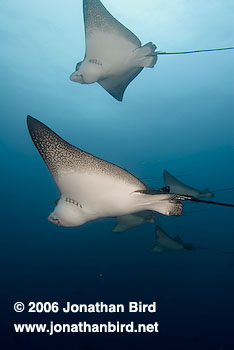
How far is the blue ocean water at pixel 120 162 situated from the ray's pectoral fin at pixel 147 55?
8573 mm

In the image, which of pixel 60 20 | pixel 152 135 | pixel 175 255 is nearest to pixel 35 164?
pixel 152 135

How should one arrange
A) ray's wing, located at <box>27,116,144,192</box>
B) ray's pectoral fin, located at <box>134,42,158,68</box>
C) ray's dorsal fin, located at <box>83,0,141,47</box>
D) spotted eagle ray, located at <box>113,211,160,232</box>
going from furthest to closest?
spotted eagle ray, located at <box>113,211,160,232</box> → ray's pectoral fin, located at <box>134,42,158,68</box> → ray's dorsal fin, located at <box>83,0,141,47</box> → ray's wing, located at <box>27,116,144,192</box>

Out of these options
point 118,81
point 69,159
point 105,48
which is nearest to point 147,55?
point 105,48

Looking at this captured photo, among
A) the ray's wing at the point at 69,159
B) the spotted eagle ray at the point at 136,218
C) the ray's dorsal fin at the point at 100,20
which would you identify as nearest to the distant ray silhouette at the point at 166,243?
the spotted eagle ray at the point at 136,218

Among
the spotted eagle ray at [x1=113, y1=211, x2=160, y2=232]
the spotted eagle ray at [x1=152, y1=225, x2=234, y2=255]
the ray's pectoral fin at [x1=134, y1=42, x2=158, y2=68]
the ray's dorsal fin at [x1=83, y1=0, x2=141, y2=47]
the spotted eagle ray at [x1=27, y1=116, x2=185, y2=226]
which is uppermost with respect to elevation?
the ray's dorsal fin at [x1=83, y1=0, x2=141, y2=47]

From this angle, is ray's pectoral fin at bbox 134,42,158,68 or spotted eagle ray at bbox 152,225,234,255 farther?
spotted eagle ray at bbox 152,225,234,255

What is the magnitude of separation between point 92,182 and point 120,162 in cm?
3092

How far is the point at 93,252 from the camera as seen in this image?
100 feet

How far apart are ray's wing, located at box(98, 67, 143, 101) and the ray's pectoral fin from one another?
0.34 m

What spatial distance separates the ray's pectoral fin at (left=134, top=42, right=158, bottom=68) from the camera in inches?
166

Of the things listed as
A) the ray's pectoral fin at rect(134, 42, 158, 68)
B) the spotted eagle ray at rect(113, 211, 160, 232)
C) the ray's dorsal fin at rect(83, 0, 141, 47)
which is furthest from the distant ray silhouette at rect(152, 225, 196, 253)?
the ray's dorsal fin at rect(83, 0, 141, 47)

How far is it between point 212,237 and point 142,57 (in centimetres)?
3341

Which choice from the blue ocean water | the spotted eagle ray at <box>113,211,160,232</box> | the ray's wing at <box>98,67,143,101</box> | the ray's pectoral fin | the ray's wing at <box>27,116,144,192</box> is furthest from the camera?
the blue ocean water

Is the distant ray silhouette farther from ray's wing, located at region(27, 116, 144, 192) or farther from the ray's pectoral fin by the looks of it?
ray's wing, located at region(27, 116, 144, 192)
